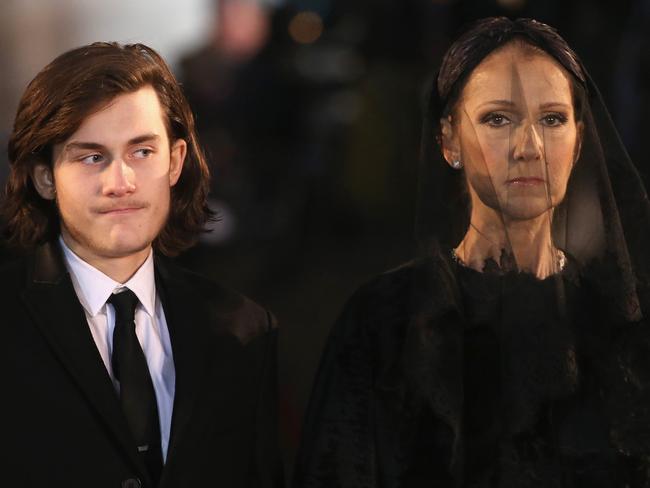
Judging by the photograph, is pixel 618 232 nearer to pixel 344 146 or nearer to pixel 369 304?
pixel 369 304

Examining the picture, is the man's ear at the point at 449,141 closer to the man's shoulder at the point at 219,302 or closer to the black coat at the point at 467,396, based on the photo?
the black coat at the point at 467,396

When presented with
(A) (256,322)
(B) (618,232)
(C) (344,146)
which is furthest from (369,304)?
(C) (344,146)

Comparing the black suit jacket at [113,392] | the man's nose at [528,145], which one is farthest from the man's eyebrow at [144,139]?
the man's nose at [528,145]

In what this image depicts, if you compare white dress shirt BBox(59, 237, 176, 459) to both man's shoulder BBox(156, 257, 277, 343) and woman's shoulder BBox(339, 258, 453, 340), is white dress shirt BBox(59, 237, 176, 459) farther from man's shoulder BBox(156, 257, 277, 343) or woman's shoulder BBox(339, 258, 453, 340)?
woman's shoulder BBox(339, 258, 453, 340)

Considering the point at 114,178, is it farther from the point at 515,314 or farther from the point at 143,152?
the point at 515,314

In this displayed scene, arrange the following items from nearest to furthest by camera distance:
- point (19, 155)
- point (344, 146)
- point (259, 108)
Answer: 1. point (19, 155)
2. point (259, 108)
3. point (344, 146)

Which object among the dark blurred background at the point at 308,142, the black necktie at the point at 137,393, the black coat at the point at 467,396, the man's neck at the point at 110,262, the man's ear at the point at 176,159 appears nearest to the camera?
the black coat at the point at 467,396

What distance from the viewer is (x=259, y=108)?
7.73 meters

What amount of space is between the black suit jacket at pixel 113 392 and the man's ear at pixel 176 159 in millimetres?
253

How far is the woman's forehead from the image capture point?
10.7ft

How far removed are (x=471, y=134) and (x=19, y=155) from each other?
1.24 meters

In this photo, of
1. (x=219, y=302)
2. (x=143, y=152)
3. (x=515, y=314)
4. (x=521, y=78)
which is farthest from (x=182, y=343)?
(x=521, y=78)

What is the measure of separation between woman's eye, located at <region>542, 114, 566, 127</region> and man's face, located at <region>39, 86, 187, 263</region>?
41.2 inches

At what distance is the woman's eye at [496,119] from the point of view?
3.30m
